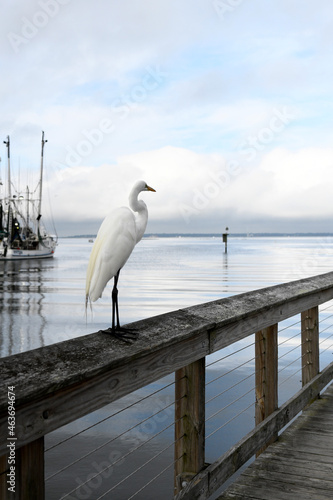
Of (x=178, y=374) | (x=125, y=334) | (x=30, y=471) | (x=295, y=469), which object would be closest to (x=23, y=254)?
(x=295, y=469)

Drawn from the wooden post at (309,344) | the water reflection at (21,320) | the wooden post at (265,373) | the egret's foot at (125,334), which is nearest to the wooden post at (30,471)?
the egret's foot at (125,334)

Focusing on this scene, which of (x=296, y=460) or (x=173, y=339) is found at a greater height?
(x=173, y=339)

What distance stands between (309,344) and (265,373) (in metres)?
0.85

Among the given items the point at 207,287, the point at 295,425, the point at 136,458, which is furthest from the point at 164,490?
the point at 207,287

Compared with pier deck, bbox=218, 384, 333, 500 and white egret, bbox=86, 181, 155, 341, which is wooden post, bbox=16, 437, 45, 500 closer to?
white egret, bbox=86, 181, 155, 341

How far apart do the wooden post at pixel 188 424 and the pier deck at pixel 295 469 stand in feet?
0.96

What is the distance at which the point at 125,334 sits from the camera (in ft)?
5.87

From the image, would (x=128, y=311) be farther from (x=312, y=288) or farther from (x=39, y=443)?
(x=39, y=443)

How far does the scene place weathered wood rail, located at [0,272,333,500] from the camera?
48.8 inches

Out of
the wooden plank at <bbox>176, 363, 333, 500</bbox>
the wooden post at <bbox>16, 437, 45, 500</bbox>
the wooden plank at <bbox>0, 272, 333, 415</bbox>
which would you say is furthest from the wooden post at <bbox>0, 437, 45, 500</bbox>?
the wooden plank at <bbox>176, 363, 333, 500</bbox>

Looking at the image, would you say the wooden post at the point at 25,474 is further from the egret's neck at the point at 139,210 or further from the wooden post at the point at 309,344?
the wooden post at the point at 309,344

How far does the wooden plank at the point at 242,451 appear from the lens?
2.06m

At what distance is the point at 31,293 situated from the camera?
1906cm

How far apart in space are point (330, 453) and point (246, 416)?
2.91 meters
